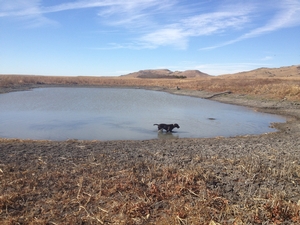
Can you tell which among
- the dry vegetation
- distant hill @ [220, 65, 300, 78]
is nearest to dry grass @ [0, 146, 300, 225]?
the dry vegetation

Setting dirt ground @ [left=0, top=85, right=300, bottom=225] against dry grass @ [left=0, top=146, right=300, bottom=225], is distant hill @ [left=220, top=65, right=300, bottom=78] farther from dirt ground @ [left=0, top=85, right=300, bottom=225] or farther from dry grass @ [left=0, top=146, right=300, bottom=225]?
dry grass @ [left=0, top=146, right=300, bottom=225]

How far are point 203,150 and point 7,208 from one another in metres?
6.02

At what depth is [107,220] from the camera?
445cm

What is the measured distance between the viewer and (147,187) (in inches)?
223

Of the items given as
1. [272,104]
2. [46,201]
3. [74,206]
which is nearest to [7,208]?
[46,201]

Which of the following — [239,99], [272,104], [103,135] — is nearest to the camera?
→ [103,135]

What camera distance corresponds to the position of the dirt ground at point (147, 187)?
446 cm

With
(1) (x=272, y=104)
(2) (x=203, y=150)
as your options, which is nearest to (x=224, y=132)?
(2) (x=203, y=150)

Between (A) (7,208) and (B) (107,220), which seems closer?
(B) (107,220)

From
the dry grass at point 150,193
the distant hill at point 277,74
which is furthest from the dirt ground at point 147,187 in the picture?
the distant hill at point 277,74

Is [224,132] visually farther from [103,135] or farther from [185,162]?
[185,162]

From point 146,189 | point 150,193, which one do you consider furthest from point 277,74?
point 150,193

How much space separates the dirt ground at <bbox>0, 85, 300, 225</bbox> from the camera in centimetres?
446

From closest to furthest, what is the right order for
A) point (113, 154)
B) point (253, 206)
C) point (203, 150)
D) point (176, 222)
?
1. point (176, 222)
2. point (253, 206)
3. point (113, 154)
4. point (203, 150)
